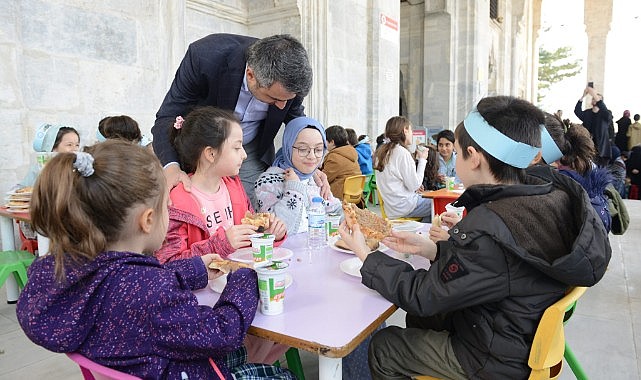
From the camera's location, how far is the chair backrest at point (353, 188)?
572cm

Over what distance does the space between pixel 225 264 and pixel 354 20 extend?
7372 millimetres

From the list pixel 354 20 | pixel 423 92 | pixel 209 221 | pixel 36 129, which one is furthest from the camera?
pixel 423 92

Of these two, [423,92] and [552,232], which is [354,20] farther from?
[552,232]

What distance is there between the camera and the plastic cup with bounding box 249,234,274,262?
5.42 ft

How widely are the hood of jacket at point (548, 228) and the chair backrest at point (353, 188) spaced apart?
161 inches

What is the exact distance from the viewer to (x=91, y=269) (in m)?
1.12

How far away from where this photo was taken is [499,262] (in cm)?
138

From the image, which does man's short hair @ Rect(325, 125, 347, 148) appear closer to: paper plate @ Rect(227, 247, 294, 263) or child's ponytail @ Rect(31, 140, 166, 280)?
paper plate @ Rect(227, 247, 294, 263)

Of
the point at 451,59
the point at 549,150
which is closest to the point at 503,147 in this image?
the point at 549,150

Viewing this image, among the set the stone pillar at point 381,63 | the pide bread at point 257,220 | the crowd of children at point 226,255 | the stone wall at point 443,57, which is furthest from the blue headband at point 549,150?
the stone wall at point 443,57

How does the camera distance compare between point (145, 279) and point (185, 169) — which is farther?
point (185, 169)

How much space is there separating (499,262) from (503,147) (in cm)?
46

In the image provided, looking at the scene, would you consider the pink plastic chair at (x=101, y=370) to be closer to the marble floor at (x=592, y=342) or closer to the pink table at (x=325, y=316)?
the pink table at (x=325, y=316)

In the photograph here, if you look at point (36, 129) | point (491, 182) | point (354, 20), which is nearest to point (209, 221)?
point (491, 182)
